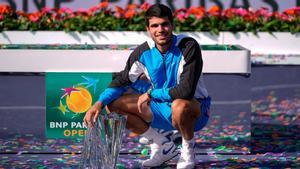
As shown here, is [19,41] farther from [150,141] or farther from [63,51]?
[150,141]

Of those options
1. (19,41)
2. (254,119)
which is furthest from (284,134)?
(19,41)

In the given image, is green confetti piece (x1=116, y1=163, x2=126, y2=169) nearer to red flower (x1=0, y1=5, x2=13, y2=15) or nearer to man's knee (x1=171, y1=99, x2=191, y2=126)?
man's knee (x1=171, y1=99, x2=191, y2=126)

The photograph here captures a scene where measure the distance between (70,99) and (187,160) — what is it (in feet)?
3.46

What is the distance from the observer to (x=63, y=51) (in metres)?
5.59

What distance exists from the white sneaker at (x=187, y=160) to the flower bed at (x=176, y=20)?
2.69 m

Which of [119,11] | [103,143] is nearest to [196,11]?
[119,11]

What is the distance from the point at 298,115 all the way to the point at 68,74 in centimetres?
249

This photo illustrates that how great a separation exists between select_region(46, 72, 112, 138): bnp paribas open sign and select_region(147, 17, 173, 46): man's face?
696 millimetres

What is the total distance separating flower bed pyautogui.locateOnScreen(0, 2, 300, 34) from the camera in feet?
24.6

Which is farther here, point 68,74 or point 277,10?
point 277,10

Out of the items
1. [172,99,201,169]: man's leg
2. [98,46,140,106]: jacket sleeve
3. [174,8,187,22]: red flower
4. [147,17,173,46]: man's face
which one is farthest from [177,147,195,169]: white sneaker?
[174,8,187,22]: red flower

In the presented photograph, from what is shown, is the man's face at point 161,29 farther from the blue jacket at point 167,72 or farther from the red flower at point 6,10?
the red flower at point 6,10

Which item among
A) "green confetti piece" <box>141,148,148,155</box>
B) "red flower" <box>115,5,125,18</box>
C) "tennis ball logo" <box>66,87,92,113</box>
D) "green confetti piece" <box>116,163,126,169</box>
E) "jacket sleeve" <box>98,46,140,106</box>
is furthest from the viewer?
"red flower" <box>115,5,125,18</box>

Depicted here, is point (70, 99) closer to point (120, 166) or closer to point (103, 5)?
point (120, 166)
